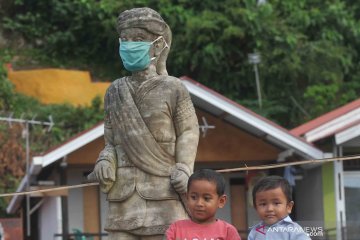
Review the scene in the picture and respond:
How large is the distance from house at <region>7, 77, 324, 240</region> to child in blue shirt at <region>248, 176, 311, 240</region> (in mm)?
9967

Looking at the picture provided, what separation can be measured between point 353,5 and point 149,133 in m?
20.8

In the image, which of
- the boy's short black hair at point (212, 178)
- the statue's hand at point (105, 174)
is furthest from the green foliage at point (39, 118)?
the boy's short black hair at point (212, 178)

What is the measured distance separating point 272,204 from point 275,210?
0.14ft

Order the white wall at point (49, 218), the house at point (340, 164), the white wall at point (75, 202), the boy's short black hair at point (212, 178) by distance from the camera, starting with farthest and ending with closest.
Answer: the white wall at point (75, 202), the white wall at point (49, 218), the house at point (340, 164), the boy's short black hair at point (212, 178)

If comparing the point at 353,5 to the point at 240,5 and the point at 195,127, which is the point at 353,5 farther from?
the point at 195,127

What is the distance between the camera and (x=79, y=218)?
737 inches

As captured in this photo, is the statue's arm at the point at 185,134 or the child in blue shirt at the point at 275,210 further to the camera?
the statue's arm at the point at 185,134

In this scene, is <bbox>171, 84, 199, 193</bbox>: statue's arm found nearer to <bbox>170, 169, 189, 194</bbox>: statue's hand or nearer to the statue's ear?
<bbox>170, 169, 189, 194</bbox>: statue's hand

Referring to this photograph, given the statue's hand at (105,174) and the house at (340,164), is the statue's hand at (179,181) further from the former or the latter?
the house at (340,164)

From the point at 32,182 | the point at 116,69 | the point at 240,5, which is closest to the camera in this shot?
the point at 32,182

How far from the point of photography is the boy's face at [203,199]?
637 centimetres

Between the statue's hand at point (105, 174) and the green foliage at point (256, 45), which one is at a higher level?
the green foliage at point (256, 45)

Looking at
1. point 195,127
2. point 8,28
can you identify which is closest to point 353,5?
point 8,28

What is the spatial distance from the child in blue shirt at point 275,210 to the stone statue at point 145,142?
1514 mm
